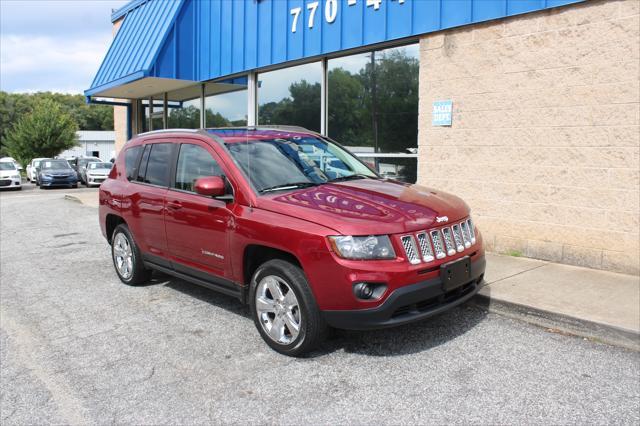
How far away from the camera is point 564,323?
461cm

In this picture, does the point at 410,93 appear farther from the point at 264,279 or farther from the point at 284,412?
the point at 284,412

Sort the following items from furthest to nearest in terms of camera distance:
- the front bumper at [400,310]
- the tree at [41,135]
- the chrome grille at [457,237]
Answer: the tree at [41,135], the chrome grille at [457,237], the front bumper at [400,310]

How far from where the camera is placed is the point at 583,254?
250 inches

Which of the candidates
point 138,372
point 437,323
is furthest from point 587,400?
point 138,372

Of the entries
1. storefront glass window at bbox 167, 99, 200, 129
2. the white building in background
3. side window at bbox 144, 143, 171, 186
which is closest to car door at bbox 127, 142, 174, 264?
side window at bbox 144, 143, 171, 186

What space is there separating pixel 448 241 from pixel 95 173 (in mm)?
27982

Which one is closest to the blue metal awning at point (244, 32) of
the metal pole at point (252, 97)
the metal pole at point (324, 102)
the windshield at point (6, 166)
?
the metal pole at point (252, 97)

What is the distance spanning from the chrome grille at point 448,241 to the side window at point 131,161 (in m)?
3.66

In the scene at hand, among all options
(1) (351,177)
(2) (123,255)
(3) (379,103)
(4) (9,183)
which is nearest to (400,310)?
(1) (351,177)

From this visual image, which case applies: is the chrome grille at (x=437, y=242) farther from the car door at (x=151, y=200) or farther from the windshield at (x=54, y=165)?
the windshield at (x=54, y=165)

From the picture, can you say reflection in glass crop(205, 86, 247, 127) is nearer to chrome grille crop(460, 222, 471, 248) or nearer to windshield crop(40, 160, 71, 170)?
chrome grille crop(460, 222, 471, 248)

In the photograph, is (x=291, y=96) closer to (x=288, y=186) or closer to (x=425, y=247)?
(x=288, y=186)

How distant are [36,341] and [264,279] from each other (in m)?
2.09

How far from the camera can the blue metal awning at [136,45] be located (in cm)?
1322
